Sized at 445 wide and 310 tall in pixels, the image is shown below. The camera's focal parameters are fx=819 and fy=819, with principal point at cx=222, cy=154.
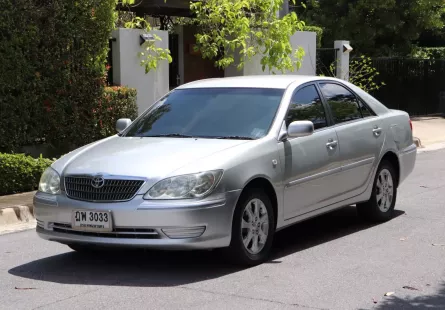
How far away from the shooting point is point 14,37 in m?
12.7

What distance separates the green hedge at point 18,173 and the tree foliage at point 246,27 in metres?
5.84

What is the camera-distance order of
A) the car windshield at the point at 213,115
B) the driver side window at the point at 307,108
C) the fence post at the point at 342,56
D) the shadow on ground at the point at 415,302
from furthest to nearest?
the fence post at the point at 342,56 < the driver side window at the point at 307,108 < the car windshield at the point at 213,115 < the shadow on ground at the point at 415,302

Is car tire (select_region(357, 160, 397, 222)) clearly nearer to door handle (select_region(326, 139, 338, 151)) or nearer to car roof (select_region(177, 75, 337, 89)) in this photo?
door handle (select_region(326, 139, 338, 151))

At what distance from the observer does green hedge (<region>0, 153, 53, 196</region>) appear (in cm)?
1044

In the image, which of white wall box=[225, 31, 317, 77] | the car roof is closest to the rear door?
the car roof

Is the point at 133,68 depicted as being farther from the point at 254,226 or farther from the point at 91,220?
the point at 91,220

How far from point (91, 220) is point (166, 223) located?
2.08ft

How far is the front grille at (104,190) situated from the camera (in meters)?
6.38

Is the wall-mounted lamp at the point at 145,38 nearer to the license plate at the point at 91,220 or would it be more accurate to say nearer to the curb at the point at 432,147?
the curb at the point at 432,147

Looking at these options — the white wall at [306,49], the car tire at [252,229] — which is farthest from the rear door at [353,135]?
the white wall at [306,49]

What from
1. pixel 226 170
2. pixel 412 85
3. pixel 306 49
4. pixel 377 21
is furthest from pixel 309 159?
pixel 412 85

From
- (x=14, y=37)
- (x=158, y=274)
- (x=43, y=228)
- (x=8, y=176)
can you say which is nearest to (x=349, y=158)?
(x=158, y=274)

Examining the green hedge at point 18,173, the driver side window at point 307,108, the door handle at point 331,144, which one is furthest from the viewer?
the green hedge at point 18,173

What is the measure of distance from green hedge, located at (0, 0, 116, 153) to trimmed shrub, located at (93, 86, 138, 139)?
165 mm
